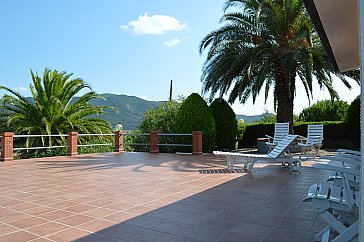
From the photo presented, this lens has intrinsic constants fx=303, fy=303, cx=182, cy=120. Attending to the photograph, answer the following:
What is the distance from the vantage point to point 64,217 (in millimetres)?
3805

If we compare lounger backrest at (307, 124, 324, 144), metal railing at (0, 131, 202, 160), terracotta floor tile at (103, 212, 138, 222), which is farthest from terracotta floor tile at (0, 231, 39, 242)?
lounger backrest at (307, 124, 324, 144)

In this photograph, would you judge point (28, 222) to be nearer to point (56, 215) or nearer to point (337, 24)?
point (56, 215)

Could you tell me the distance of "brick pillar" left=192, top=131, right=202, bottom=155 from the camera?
1244cm

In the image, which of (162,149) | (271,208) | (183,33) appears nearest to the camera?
(271,208)

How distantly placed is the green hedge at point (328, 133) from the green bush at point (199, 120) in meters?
4.77

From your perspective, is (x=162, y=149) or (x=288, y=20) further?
(x=162, y=149)

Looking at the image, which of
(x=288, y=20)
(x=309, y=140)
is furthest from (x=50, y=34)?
(x=309, y=140)

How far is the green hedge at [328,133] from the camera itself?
15259 millimetres

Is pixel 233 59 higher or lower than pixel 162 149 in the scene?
higher

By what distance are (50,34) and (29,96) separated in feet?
11.7

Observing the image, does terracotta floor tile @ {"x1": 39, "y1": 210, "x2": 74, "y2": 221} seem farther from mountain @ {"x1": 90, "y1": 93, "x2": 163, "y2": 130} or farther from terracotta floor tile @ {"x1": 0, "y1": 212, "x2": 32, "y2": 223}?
mountain @ {"x1": 90, "y1": 93, "x2": 163, "y2": 130}

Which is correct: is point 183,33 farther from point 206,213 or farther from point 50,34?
point 206,213

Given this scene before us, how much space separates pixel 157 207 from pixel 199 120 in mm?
9278

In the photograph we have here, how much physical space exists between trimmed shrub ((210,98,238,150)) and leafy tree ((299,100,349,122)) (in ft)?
59.5
